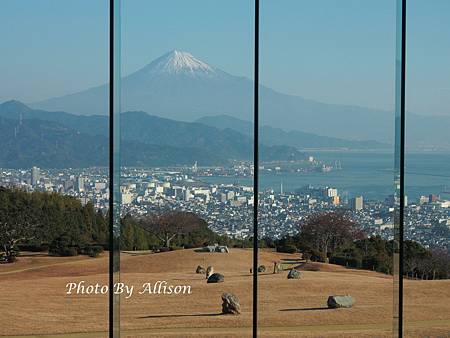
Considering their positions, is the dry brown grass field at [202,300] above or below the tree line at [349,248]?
below

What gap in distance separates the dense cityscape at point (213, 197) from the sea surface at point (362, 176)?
2.7 inches

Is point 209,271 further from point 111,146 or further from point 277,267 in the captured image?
point 111,146

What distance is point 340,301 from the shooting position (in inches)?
276

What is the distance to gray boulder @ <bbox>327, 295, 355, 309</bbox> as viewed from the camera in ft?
22.1

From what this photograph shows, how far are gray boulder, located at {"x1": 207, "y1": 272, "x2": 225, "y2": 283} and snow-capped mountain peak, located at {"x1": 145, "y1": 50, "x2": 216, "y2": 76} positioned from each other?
85.7 inches

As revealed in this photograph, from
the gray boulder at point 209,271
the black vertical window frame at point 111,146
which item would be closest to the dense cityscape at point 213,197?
the gray boulder at point 209,271

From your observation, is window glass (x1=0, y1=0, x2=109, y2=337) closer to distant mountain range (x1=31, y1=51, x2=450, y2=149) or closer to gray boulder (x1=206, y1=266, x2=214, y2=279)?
distant mountain range (x1=31, y1=51, x2=450, y2=149)

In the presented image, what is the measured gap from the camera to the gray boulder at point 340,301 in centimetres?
673

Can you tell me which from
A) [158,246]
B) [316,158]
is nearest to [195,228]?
[158,246]

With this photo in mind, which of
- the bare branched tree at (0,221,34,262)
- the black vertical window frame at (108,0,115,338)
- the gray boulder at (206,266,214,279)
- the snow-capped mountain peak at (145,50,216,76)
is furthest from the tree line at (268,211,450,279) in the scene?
the black vertical window frame at (108,0,115,338)

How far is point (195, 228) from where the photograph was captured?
7703 mm

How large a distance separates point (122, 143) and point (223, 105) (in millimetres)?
1438

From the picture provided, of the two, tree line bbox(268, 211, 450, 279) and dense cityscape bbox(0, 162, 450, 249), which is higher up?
dense cityscape bbox(0, 162, 450, 249)

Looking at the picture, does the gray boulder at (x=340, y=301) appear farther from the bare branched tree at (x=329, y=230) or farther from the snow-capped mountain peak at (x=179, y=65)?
the snow-capped mountain peak at (x=179, y=65)
